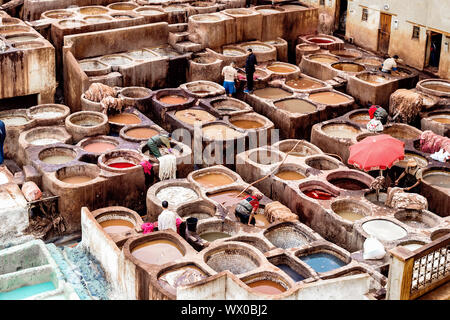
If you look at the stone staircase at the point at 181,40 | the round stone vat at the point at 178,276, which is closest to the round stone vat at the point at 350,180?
the round stone vat at the point at 178,276

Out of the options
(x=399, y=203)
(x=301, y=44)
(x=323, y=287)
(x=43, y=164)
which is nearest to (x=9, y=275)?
(x=43, y=164)

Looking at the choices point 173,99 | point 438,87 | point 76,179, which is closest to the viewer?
point 76,179

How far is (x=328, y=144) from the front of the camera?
60.7 feet

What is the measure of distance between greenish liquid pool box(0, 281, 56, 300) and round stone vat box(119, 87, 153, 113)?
769cm

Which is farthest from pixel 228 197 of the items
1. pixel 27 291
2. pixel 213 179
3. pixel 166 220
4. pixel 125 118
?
pixel 27 291

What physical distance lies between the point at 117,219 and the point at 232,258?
3254 mm

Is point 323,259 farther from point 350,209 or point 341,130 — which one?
point 341,130

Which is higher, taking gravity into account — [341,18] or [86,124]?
[341,18]

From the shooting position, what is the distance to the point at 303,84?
2220 cm

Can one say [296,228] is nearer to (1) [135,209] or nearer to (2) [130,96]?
(1) [135,209]

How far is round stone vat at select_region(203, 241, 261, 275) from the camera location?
1345 centimetres

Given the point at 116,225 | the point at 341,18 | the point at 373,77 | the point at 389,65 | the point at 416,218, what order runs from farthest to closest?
the point at 341,18 < the point at 373,77 < the point at 389,65 < the point at 116,225 < the point at 416,218

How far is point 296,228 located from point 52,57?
10035mm

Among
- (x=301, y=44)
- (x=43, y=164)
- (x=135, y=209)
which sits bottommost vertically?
(x=135, y=209)
